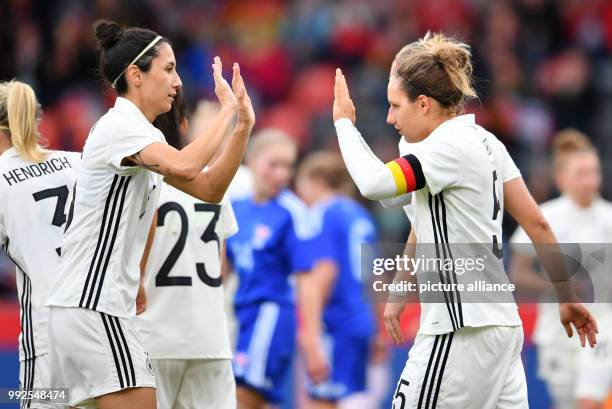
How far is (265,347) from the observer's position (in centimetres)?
746

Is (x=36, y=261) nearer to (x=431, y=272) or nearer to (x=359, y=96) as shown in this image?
(x=431, y=272)

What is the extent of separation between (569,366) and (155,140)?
5.12m

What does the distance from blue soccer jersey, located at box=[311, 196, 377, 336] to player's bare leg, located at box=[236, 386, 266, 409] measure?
1.45m

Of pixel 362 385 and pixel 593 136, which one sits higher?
pixel 593 136

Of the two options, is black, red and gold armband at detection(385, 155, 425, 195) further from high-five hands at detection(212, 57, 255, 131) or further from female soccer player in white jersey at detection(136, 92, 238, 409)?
female soccer player in white jersey at detection(136, 92, 238, 409)

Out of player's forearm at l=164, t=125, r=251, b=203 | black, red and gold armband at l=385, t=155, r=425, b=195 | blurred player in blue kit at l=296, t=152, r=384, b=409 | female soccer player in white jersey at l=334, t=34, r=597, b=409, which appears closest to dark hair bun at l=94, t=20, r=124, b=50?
player's forearm at l=164, t=125, r=251, b=203

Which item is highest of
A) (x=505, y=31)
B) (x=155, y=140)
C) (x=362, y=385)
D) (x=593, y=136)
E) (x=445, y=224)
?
(x=505, y=31)

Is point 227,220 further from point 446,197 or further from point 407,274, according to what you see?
point 446,197

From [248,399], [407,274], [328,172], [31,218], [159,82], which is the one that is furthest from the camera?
[328,172]

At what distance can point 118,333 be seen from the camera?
468 centimetres

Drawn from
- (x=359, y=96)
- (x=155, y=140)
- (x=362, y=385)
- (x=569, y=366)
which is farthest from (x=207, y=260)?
(x=359, y=96)

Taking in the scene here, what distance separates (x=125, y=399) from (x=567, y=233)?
498cm

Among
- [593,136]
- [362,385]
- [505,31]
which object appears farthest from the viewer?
[505,31]

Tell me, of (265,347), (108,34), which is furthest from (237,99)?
(265,347)
